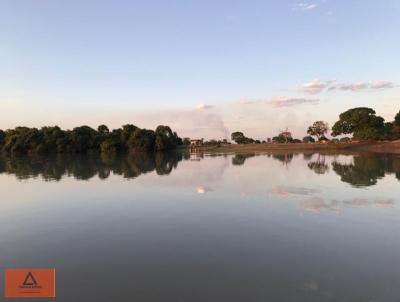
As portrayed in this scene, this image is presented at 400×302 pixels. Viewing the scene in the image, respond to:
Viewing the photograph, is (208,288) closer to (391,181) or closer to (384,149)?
(391,181)

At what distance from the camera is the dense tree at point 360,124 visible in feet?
291

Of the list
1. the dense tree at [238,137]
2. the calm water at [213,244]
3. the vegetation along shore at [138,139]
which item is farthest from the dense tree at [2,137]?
the calm water at [213,244]

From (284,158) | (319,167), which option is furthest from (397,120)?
(319,167)

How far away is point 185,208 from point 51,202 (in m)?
8.33

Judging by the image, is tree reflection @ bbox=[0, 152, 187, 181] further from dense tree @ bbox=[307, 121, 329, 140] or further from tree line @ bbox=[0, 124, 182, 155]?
dense tree @ bbox=[307, 121, 329, 140]

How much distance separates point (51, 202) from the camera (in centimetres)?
1723

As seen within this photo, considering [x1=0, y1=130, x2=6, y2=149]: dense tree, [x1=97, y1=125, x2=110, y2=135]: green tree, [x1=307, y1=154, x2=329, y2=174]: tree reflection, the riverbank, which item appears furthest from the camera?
[x1=97, y1=125, x2=110, y2=135]: green tree

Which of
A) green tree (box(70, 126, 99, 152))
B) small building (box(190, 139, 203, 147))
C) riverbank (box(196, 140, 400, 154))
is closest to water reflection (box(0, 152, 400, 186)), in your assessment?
riverbank (box(196, 140, 400, 154))

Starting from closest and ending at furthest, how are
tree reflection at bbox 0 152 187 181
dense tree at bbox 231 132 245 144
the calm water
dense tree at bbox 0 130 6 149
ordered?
the calm water → tree reflection at bbox 0 152 187 181 → dense tree at bbox 0 130 6 149 → dense tree at bbox 231 132 245 144

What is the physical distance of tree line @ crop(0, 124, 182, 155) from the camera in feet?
326

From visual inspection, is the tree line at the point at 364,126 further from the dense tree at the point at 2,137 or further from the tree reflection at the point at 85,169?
the dense tree at the point at 2,137

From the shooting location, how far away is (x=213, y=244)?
9758 mm

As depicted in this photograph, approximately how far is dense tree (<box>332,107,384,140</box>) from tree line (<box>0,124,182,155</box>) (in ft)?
201

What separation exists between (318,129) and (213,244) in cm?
11937
